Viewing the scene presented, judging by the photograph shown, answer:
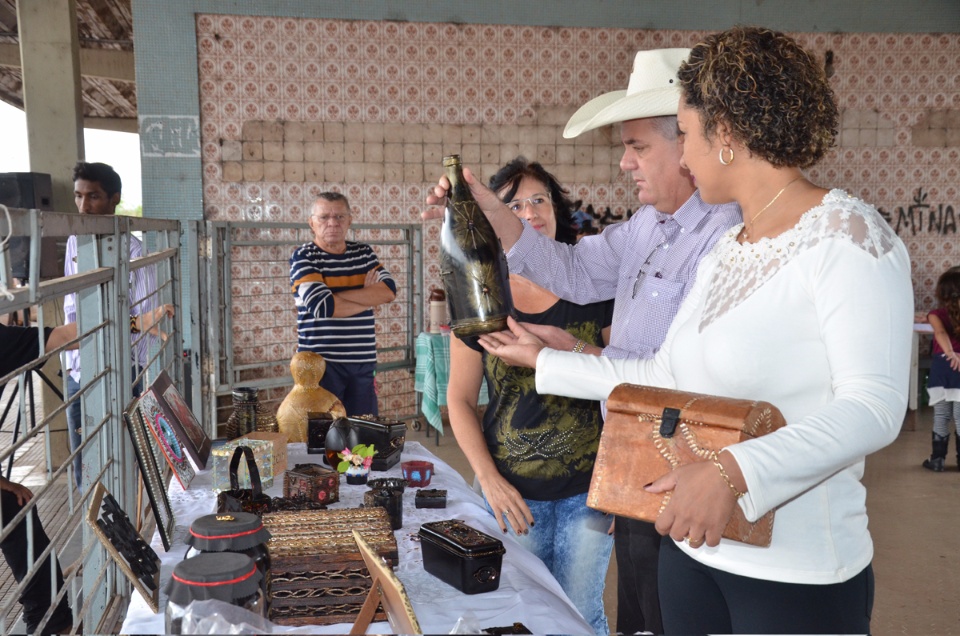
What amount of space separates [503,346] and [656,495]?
1.71 ft

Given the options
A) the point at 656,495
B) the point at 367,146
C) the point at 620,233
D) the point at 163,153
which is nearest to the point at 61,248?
the point at 163,153

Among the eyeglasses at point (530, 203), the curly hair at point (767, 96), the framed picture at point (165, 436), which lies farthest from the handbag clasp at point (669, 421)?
the eyeglasses at point (530, 203)

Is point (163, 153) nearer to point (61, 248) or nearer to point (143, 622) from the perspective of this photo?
point (61, 248)

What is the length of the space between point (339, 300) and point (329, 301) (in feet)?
0.39

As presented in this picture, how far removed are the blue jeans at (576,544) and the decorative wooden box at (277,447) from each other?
0.67m

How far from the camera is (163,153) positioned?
604 cm

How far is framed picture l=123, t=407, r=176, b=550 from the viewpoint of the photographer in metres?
1.55

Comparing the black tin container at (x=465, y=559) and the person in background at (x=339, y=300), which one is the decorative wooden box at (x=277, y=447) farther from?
the person in background at (x=339, y=300)

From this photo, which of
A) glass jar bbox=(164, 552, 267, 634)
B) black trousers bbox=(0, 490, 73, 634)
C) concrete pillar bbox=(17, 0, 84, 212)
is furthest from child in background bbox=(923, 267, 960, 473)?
concrete pillar bbox=(17, 0, 84, 212)

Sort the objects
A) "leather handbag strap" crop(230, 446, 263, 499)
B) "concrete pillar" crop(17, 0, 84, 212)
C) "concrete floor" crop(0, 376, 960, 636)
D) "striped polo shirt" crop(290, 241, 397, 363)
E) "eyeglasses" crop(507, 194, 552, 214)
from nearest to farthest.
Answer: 1. "leather handbag strap" crop(230, 446, 263, 499)
2. "eyeglasses" crop(507, 194, 552, 214)
3. "concrete floor" crop(0, 376, 960, 636)
4. "striped polo shirt" crop(290, 241, 397, 363)
5. "concrete pillar" crop(17, 0, 84, 212)

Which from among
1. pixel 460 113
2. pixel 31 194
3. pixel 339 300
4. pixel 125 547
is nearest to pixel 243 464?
pixel 125 547

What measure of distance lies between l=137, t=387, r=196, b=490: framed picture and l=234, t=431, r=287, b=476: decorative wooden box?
18 cm

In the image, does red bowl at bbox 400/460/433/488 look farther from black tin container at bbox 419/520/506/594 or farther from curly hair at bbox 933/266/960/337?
curly hair at bbox 933/266/960/337

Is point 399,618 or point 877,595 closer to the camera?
point 399,618
